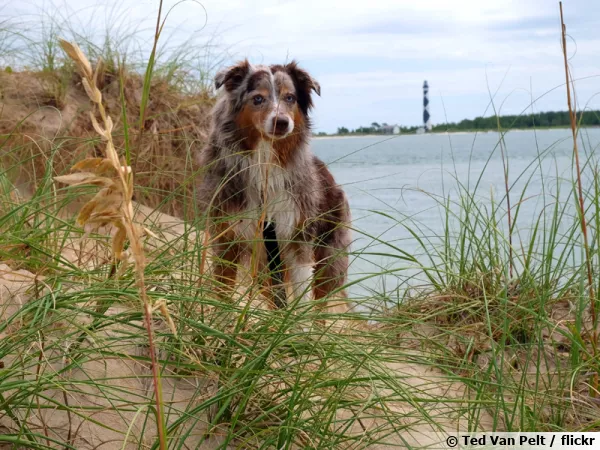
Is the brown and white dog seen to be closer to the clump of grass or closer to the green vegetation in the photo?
the green vegetation

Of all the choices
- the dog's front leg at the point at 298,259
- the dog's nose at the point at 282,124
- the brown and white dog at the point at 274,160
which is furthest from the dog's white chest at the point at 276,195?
the dog's nose at the point at 282,124

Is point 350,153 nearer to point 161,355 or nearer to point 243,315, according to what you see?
point 243,315

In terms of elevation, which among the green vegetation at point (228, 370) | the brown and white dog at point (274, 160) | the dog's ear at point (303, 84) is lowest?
the green vegetation at point (228, 370)

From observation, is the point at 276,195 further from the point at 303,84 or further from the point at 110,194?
the point at 110,194

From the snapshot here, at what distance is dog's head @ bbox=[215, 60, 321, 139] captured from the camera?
402cm

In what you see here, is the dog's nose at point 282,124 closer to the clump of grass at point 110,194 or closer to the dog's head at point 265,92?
the dog's head at point 265,92

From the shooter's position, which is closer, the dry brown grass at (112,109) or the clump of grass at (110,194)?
the clump of grass at (110,194)

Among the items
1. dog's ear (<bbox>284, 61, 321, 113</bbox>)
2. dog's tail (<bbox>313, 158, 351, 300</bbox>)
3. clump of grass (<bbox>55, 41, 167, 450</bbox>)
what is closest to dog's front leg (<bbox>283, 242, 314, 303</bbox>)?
dog's tail (<bbox>313, 158, 351, 300</bbox>)

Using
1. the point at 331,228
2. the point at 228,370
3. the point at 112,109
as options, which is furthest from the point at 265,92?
the point at 112,109

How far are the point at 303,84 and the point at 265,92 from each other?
1.13 ft

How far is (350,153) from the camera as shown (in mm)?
2617

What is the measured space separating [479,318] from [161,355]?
4.86 feet

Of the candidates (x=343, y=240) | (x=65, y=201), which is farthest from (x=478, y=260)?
(x=65, y=201)

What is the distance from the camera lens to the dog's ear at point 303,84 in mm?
4224
